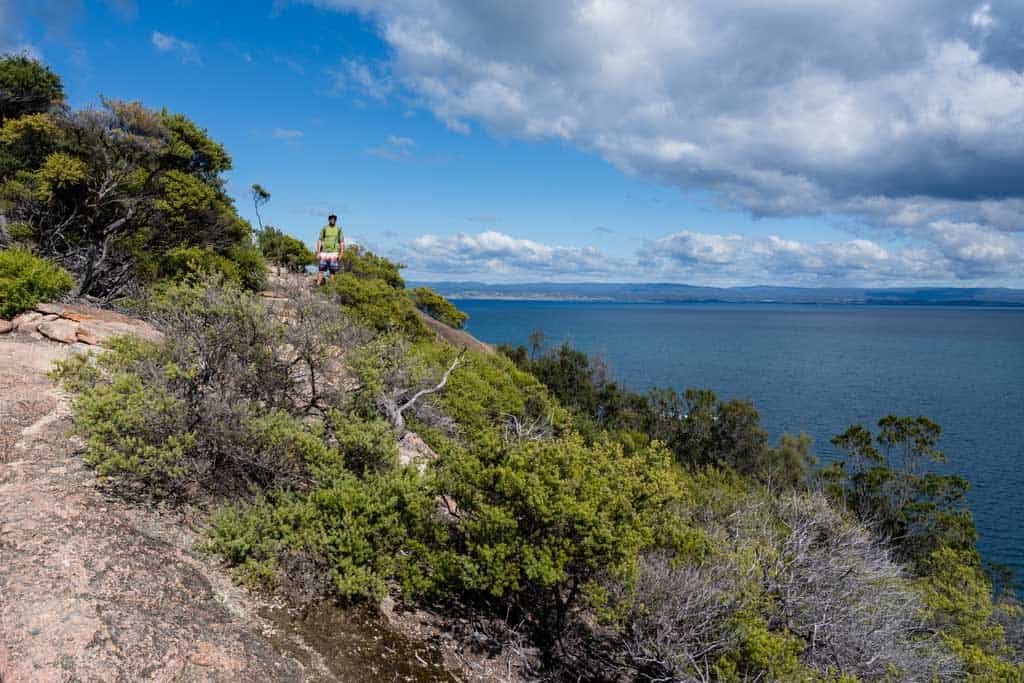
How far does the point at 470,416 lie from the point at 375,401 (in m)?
5.17

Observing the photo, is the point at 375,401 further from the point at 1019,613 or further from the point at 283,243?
the point at 283,243

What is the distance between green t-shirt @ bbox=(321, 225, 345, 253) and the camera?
19.8m

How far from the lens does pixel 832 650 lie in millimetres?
8539

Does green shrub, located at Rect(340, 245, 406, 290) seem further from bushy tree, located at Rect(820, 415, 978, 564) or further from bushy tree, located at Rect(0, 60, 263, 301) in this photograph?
bushy tree, located at Rect(820, 415, 978, 564)

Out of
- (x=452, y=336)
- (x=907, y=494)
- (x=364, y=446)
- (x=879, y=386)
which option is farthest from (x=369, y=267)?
(x=879, y=386)

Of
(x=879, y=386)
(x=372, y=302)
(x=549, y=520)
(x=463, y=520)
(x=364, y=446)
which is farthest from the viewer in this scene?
(x=879, y=386)

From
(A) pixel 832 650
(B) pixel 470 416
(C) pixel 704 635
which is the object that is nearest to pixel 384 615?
(C) pixel 704 635

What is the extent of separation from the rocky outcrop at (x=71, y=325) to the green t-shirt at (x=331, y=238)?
21.5ft

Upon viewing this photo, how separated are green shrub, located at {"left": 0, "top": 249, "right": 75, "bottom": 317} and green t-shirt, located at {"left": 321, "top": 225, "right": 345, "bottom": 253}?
7.61m

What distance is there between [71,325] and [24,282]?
219 centimetres

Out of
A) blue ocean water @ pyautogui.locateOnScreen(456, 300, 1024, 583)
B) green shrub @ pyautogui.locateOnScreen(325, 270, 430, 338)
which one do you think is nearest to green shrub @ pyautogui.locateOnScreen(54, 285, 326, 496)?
green shrub @ pyautogui.locateOnScreen(325, 270, 430, 338)

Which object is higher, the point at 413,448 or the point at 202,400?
the point at 202,400

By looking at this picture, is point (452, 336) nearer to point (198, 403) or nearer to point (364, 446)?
point (364, 446)

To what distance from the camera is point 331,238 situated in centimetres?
1988
